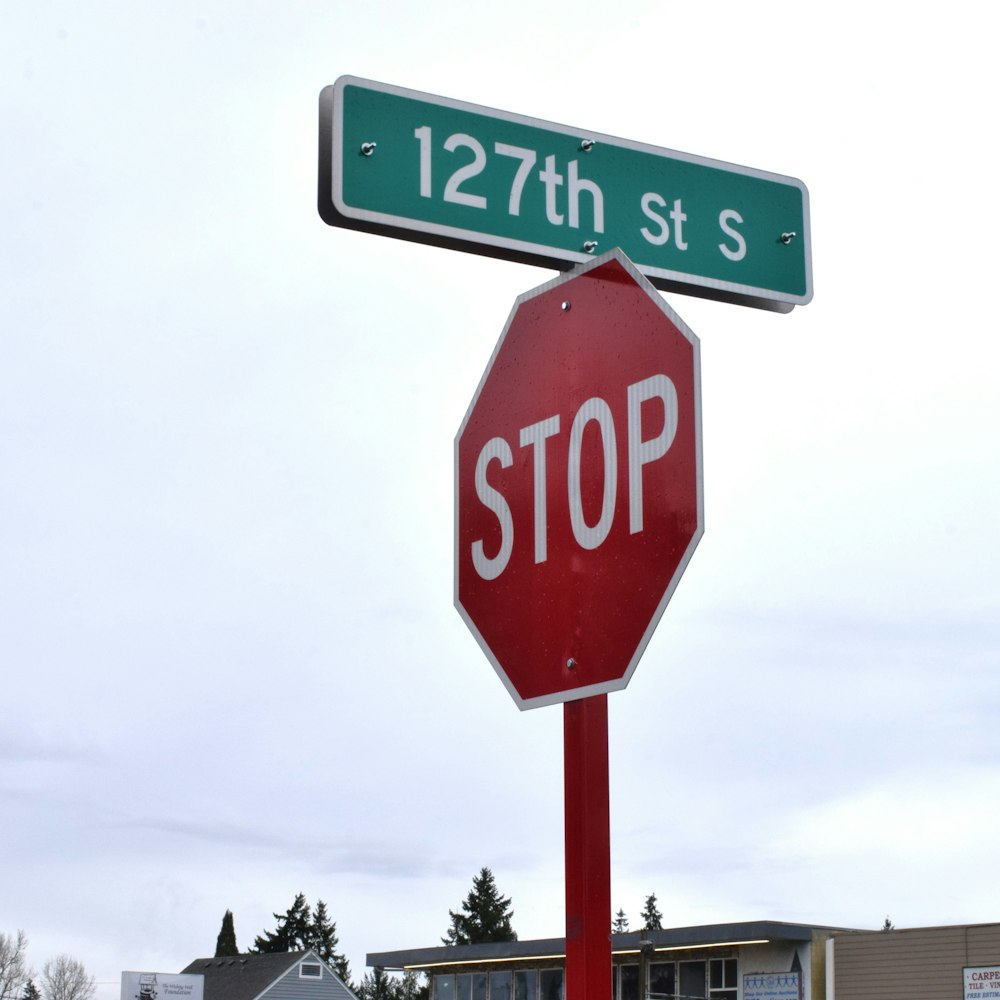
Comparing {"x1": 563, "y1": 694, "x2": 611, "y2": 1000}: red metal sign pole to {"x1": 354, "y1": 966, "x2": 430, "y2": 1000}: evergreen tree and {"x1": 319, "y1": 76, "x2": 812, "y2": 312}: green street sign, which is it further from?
{"x1": 354, "y1": 966, "x2": 430, "y2": 1000}: evergreen tree

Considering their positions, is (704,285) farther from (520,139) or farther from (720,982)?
(720,982)

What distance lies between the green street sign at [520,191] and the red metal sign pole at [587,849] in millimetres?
1142

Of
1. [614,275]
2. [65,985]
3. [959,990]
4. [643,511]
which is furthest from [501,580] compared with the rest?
[65,985]

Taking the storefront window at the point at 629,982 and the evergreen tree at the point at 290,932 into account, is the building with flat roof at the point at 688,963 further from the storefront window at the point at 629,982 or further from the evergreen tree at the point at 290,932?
the evergreen tree at the point at 290,932

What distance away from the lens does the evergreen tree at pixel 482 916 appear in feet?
326

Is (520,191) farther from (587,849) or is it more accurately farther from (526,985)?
(526,985)

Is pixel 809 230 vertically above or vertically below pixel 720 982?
above

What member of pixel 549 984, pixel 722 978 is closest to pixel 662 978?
pixel 722 978

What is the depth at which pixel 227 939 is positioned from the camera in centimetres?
9194

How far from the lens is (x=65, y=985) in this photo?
9806 centimetres

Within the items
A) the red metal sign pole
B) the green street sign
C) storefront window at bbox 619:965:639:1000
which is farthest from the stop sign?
storefront window at bbox 619:965:639:1000

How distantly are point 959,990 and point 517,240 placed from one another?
34.2 metres

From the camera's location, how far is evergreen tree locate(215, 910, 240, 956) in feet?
301

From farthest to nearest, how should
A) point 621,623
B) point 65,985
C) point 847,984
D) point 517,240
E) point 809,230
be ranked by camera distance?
point 65,985 < point 847,984 < point 809,230 < point 517,240 < point 621,623
